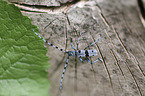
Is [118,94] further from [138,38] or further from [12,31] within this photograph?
[12,31]

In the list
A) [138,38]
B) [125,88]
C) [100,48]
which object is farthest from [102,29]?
[125,88]

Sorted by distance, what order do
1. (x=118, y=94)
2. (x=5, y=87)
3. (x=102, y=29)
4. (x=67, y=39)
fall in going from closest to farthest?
(x=5, y=87) < (x=118, y=94) < (x=67, y=39) < (x=102, y=29)

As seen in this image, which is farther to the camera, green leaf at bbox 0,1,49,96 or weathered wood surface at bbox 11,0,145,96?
weathered wood surface at bbox 11,0,145,96

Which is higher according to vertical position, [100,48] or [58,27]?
[58,27]

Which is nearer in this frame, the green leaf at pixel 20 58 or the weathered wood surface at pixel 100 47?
the green leaf at pixel 20 58
